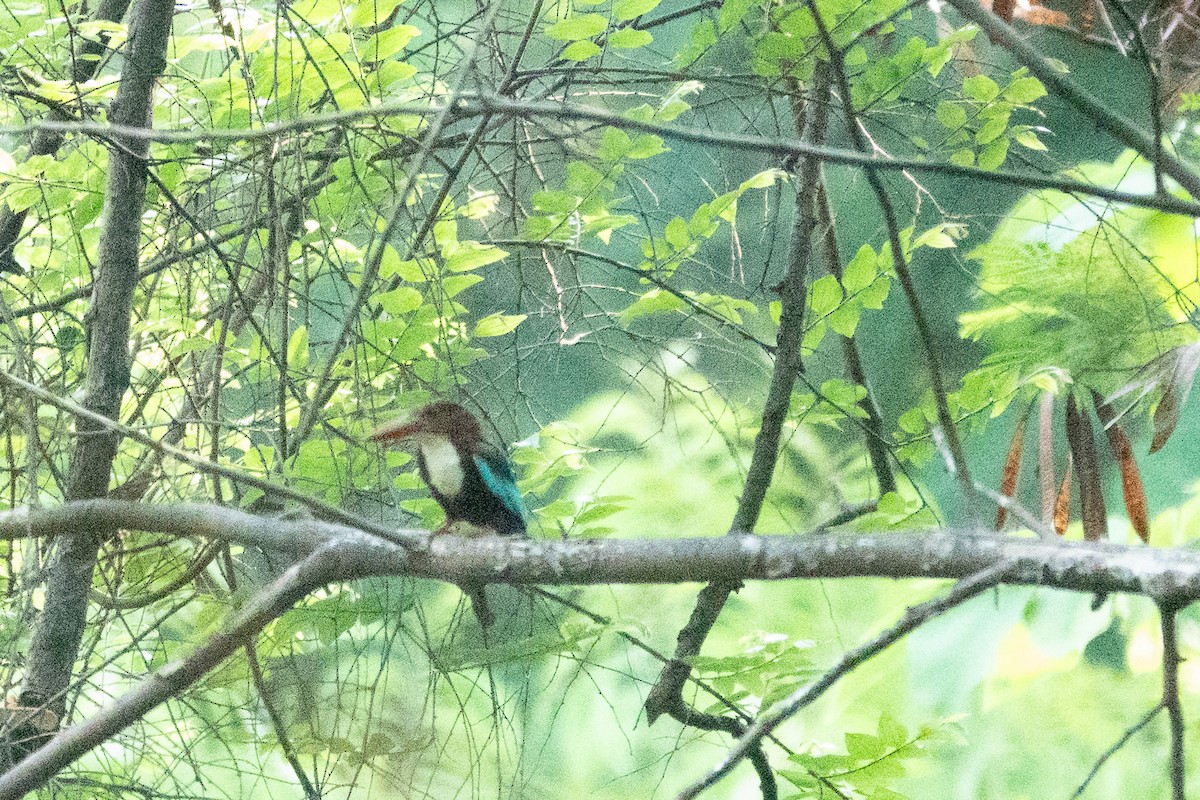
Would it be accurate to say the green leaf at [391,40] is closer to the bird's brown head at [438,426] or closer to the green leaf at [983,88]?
the bird's brown head at [438,426]

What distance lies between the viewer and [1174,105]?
1646 millimetres

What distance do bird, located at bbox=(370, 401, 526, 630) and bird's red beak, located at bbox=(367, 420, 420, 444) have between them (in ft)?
0.10

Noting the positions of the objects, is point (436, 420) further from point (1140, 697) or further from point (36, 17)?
point (1140, 697)

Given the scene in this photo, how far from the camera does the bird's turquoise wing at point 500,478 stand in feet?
4.76

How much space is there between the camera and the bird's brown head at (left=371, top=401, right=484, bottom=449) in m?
1.25

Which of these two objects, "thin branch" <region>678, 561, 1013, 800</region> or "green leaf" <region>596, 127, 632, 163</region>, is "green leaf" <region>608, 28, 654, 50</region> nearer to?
"green leaf" <region>596, 127, 632, 163</region>

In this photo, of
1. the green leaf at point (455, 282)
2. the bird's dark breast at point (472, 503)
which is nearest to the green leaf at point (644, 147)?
the green leaf at point (455, 282)

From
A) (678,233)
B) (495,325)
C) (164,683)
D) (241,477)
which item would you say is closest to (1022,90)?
(678,233)

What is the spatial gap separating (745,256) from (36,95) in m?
1.59

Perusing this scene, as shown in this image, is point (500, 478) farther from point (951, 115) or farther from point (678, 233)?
point (951, 115)

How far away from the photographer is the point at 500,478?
4.85 feet

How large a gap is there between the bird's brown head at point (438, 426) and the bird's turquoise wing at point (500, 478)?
0.04 m

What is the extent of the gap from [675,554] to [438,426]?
527 millimetres

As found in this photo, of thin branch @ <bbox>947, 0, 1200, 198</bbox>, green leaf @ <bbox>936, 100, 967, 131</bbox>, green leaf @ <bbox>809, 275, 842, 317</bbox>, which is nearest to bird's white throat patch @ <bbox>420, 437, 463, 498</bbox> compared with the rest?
green leaf @ <bbox>809, 275, 842, 317</bbox>
